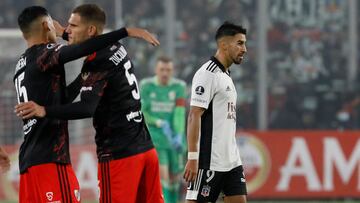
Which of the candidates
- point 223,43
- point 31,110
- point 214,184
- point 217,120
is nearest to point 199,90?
point 217,120

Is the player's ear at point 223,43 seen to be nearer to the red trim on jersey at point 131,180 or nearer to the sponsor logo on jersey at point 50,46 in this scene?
the red trim on jersey at point 131,180

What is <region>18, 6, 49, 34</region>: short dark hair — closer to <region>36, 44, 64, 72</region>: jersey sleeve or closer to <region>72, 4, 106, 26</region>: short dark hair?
<region>36, 44, 64, 72</region>: jersey sleeve

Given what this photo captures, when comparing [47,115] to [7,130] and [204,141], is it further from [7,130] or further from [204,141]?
[7,130]

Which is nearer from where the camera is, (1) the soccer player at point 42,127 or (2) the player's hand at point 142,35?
(2) the player's hand at point 142,35

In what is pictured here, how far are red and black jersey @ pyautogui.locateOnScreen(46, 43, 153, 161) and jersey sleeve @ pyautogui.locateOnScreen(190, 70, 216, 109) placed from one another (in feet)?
3.13

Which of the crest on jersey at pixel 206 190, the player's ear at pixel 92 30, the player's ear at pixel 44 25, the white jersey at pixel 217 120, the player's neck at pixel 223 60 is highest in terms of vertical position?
the player's ear at pixel 44 25

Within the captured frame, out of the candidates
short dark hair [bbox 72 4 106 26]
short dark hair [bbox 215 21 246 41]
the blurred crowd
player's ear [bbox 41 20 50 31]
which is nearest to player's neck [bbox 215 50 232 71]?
short dark hair [bbox 215 21 246 41]

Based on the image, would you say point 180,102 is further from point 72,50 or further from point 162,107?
point 72,50

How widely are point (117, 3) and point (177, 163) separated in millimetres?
3602

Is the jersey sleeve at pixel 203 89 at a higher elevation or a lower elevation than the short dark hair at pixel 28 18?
lower

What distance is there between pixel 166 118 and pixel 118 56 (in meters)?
7.36

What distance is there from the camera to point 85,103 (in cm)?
821

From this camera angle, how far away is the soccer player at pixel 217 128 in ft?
31.7

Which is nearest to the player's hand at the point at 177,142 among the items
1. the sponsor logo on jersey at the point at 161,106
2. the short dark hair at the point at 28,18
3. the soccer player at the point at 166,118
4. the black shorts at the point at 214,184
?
the soccer player at the point at 166,118
